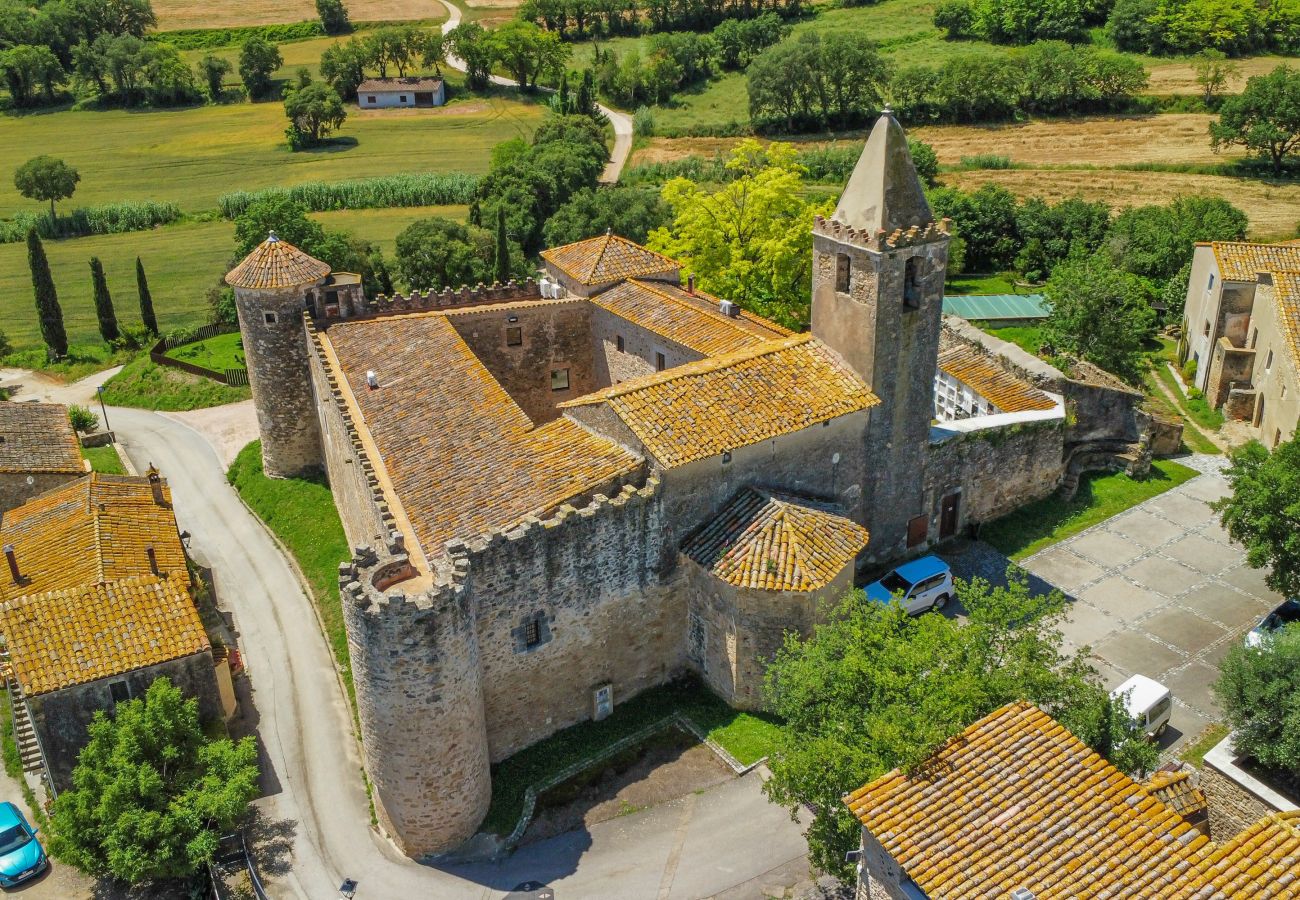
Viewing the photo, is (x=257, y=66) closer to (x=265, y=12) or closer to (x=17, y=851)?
(x=265, y=12)

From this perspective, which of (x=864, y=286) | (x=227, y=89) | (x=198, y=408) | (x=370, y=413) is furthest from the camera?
(x=227, y=89)

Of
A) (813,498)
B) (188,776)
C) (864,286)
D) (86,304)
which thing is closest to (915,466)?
(813,498)

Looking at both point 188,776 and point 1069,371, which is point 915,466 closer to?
point 1069,371

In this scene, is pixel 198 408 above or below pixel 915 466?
below

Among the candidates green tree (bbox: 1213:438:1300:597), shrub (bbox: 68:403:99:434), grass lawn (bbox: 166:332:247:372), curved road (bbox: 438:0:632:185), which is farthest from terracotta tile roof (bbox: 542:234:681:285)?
curved road (bbox: 438:0:632:185)

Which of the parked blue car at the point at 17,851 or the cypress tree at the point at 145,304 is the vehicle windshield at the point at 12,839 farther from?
the cypress tree at the point at 145,304

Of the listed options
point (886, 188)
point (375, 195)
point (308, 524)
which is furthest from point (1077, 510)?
point (375, 195)
